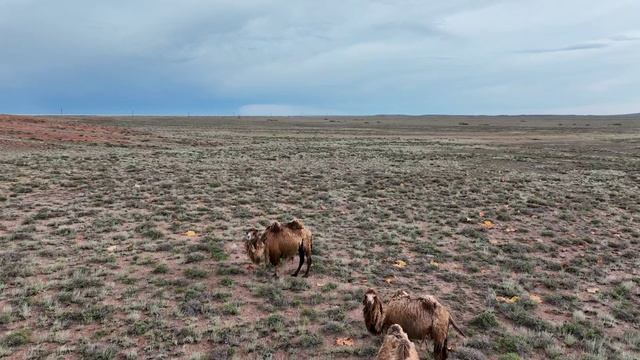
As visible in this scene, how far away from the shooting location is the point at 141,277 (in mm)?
9617

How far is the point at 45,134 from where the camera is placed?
135ft

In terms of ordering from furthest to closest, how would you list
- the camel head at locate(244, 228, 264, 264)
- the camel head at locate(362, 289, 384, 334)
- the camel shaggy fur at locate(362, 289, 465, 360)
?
the camel head at locate(244, 228, 264, 264) < the camel head at locate(362, 289, 384, 334) < the camel shaggy fur at locate(362, 289, 465, 360)

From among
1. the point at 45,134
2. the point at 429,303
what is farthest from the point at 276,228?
the point at 45,134

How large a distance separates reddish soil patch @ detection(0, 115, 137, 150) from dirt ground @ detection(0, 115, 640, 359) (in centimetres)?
1277

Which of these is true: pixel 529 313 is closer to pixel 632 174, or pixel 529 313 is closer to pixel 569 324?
pixel 569 324

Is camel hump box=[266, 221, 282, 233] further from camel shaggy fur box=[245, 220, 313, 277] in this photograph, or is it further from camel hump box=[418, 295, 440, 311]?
camel hump box=[418, 295, 440, 311]

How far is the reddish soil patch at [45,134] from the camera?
1404 inches

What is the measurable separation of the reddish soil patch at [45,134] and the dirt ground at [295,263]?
41.9 ft

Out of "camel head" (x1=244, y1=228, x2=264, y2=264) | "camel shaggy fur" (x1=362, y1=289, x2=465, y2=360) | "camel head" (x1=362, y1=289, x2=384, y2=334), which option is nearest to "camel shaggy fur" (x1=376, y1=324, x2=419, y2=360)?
"camel shaggy fur" (x1=362, y1=289, x2=465, y2=360)

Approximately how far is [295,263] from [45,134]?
128ft

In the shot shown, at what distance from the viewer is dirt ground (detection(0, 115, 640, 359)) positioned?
7398 mm

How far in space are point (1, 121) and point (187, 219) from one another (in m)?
41.4

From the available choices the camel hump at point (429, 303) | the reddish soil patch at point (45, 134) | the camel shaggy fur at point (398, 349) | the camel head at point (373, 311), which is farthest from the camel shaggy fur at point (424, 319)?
the reddish soil patch at point (45, 134)

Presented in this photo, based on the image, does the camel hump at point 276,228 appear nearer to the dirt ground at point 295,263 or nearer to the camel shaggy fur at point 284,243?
the camel shaggy fur at point 284,243
